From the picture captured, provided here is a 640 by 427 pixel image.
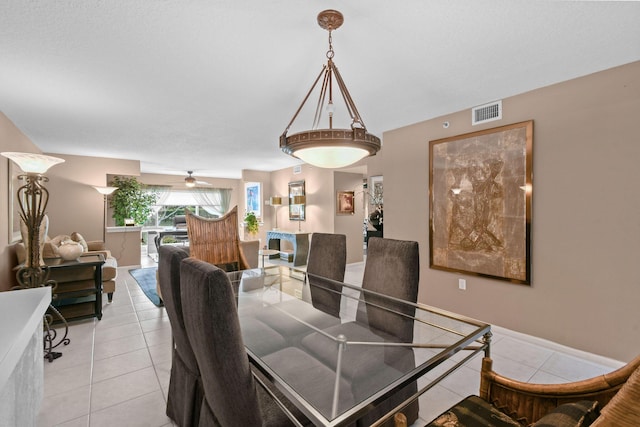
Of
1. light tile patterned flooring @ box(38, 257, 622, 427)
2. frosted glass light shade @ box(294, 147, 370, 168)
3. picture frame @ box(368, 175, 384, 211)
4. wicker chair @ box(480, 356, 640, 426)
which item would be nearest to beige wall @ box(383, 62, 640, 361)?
light tile patterned flooring @ box(38, 257, 622, 427)

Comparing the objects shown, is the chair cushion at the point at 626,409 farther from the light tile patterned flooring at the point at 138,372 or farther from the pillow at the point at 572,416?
the light tile patterned flooring at the point at 138,372

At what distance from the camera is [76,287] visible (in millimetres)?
3369

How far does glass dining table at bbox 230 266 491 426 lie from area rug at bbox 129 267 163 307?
222 cm

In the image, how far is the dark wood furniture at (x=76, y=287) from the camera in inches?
127

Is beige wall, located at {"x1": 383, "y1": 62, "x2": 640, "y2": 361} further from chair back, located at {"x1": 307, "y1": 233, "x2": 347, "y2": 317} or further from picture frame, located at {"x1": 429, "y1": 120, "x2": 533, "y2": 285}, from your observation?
chair back, located at {"x1": 307, "y1": 233, "x2": 347, "y2": 317}

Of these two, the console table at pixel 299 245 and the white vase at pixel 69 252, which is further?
the console table at pixel 299 245

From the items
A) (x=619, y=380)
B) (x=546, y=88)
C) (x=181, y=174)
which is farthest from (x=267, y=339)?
(x=181, y=174)

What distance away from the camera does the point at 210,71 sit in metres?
2.40

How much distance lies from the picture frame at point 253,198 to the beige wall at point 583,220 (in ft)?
20.9

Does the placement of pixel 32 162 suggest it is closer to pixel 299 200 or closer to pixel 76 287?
pixel 76 287

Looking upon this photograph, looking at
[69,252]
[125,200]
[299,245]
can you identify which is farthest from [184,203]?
[69,252]

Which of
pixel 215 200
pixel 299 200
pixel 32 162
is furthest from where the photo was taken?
pixel 215 200

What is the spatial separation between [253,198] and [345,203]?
3397 mm

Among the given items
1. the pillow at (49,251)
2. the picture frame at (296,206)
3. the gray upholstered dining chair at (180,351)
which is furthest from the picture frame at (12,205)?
the picture frame at (296,206)
